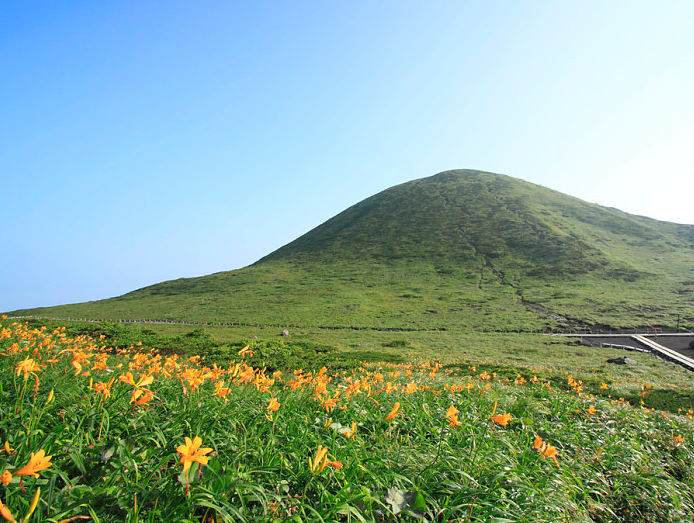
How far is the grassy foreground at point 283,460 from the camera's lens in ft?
6.97

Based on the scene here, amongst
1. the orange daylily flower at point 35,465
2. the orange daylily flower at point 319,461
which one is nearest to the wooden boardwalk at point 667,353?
the orange daylily flower at point 319,461

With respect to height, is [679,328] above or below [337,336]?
below

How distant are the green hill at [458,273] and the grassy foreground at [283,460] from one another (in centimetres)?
4631

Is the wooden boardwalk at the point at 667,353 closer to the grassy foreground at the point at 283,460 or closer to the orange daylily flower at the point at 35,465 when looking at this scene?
the grassy foreground at the point at 283,460

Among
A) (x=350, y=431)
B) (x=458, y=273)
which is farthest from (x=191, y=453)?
(x=458, y=273)

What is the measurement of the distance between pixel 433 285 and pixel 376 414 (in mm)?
76960

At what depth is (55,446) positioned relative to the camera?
2508mm

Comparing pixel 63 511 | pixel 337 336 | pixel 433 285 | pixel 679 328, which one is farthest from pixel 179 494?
pixel 433 285

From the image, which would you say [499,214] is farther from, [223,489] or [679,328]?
[223,489]

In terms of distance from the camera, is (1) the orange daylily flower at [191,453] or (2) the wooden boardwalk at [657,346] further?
(2) the wooden boardwalk at [657,346]

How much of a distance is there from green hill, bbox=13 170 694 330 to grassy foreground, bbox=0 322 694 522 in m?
46.3

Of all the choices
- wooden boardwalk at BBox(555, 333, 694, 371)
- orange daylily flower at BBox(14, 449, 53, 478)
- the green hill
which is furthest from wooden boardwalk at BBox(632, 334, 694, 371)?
orange daylily flower at BBox(14, 449, 53, 478)

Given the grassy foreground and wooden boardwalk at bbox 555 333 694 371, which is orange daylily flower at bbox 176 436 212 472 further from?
wooden boardwalk at bbox 555 333 694 371

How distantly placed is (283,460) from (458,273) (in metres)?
86.9
